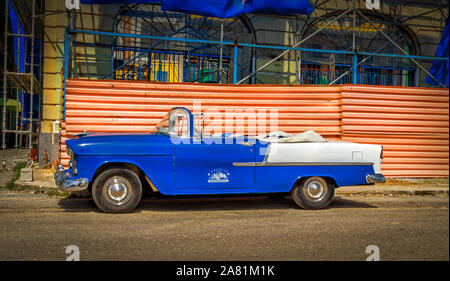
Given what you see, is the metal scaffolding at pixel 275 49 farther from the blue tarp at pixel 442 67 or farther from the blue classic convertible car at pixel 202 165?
the blue classic convertible car at pixel 202 165

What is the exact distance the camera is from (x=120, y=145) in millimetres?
6219

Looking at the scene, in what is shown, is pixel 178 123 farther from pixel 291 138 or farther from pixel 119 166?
pixel 291 138

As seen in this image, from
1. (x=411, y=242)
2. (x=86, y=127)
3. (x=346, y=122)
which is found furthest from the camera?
(x=346, y=122)

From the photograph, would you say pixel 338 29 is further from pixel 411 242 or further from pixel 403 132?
pixel 411 242

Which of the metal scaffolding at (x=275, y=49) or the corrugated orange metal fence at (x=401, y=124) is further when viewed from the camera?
the metal scaffolding at (x=275, y=49)

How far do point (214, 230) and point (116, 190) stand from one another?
1781mm

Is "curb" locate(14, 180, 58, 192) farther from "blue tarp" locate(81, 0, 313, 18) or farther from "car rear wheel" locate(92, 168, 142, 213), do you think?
"blue tarp" locate(81, 0, 313, 18)

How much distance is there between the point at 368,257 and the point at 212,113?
258 inches

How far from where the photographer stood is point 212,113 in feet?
33.2

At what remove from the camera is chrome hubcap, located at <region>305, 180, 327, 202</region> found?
6.91 meters

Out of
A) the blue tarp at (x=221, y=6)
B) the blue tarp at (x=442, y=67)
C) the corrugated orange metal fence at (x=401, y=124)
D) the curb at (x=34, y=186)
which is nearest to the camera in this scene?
the curb at (x=34, y=186)

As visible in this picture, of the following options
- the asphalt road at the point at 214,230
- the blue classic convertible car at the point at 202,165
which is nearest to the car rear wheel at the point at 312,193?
the blue classic convertible car at the point at 202,165

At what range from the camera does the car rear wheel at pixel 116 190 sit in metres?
6.17
